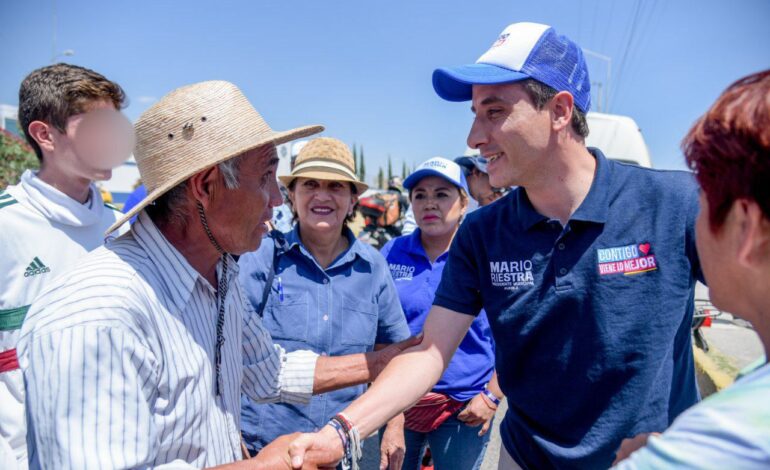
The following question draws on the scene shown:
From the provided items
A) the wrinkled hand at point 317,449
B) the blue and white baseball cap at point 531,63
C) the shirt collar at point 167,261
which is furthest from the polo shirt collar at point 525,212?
the shirt collar at point 167,261

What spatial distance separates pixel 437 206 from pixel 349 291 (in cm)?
99

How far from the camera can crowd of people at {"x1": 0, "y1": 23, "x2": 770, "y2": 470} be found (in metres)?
0.99

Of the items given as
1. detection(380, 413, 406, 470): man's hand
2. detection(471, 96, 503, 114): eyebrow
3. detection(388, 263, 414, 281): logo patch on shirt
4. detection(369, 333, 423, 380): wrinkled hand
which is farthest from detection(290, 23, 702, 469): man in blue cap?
detection(388, 263, 414, 281): logo patch on shirt

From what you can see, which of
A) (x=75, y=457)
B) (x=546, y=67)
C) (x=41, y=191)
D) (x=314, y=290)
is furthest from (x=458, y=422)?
(x=41, y=191)

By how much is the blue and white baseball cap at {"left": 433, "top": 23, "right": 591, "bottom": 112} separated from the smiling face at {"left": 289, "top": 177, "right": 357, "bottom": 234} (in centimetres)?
115

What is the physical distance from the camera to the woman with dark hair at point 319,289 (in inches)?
102

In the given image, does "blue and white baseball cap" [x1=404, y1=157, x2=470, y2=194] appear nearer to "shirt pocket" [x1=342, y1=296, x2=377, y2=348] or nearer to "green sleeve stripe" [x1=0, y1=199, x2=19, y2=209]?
"shirt pocket" [x1=342, y1=296, x2=377, y2=348]

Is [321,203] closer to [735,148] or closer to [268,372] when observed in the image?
[268,372]

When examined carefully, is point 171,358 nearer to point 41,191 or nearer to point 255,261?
point 255,261

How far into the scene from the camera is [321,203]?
9.68 ft

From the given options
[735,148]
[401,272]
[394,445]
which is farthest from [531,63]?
[394,445]

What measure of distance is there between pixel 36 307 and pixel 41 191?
131 cm

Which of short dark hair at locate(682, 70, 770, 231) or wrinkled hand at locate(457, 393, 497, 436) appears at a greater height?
short dark hair at locate(682, 70, 770, 231)

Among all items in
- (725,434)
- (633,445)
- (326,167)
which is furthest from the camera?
(326,167)
